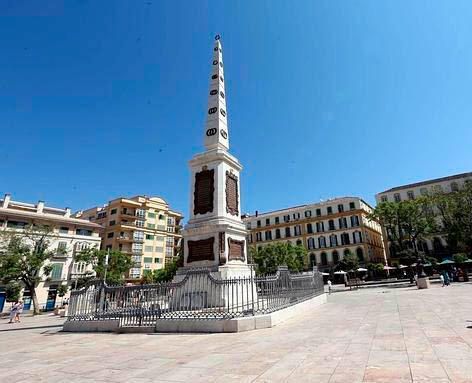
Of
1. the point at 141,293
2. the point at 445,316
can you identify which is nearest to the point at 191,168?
the point at 141,293

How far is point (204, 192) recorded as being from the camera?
48.1ft

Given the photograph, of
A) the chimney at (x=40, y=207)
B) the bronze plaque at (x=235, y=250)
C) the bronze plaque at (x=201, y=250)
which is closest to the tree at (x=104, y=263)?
the chimney at (x=40, y=207)

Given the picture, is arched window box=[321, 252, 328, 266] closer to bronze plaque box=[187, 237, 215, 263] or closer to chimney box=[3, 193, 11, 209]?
bronze plaque box=[187, 237, 215, 263]

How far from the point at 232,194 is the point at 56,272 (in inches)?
1497

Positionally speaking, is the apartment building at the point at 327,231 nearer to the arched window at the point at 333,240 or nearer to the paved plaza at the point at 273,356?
the arched window at the point at 333,240

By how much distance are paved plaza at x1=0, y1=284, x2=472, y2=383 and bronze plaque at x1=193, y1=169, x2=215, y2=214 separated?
6.65 m

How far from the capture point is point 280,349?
6.02 metres

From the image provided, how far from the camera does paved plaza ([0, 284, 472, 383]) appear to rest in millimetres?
4297

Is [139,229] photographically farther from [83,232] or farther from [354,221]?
[354,221]

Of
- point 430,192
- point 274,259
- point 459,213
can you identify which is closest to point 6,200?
point 274,259

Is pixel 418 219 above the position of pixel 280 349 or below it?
above

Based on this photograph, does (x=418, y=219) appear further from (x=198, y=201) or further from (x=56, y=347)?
(x=56, y=347)

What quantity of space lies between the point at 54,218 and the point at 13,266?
51.4 ft

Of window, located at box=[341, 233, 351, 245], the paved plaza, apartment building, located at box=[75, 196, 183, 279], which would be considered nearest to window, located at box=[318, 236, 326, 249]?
window, located at box=[341, 233, 351, 245]
